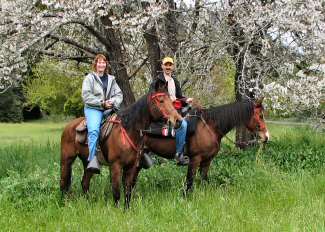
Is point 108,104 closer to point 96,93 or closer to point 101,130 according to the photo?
point 96,93

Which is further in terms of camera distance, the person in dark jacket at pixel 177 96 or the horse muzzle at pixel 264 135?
the horse muzzle at pixel 264 135

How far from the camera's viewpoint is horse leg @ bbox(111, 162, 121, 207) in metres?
7.54

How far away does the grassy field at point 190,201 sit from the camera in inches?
256

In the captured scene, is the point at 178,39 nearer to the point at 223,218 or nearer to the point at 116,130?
the point at 116,130

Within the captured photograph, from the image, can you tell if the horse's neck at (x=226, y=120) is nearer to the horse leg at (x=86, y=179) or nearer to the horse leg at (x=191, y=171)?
the horse leg at (x=191, y=171)

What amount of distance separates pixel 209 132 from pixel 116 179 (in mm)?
2138

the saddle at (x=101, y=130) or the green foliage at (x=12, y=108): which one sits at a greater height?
the saddle at (x=101, y=130)

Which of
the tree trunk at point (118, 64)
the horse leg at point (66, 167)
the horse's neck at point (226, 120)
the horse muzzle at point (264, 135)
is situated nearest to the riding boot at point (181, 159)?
the horse's neck at point (226, 120)

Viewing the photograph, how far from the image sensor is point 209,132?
8.96m

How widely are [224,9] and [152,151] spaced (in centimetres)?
355

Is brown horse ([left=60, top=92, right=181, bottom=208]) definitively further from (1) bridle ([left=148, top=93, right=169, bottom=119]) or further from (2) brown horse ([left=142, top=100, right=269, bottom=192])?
(2) brown horse ([left=142, top=100, right=269, bottom=192])

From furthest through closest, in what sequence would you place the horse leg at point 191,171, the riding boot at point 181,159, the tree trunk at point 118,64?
the tree trunk at point 118,64 < the riding boot at point 181,159 < the horse leg at point 191,171

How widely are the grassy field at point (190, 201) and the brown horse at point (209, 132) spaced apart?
43cm

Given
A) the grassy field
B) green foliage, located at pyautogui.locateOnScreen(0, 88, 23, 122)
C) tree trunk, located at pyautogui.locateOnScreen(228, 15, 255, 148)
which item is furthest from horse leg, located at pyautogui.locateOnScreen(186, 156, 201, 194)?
green foliage, located at pyautogui.locateOnScreen(0, 88, 23, 122)
